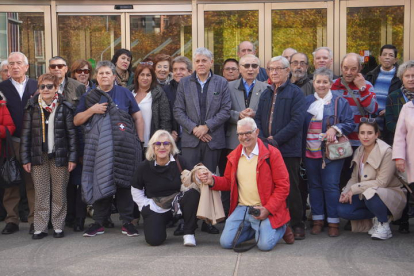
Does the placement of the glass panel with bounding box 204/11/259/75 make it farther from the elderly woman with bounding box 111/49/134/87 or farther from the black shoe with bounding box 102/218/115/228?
the black shoe with bounding box 102/218/115/228

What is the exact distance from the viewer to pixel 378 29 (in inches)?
440

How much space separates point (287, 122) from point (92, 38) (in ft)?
18.6

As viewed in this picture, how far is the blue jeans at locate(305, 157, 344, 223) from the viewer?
7.13 m

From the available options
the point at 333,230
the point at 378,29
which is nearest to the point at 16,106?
the point at 333,230

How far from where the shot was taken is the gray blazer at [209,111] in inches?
292

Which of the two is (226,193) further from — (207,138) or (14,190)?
(14,190)

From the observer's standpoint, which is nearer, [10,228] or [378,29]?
[10,228]

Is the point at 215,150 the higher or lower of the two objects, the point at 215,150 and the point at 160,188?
the higher

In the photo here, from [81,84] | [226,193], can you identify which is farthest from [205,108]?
[81,84]

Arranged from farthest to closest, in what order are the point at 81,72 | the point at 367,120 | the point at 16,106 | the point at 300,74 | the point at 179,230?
the point at 81,72
the point at 300,74
the point at 16,106
the point at 179,230
the point at 367,120

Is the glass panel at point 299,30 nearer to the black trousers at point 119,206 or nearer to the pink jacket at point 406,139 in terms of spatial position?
the pink jacket at point 406,139

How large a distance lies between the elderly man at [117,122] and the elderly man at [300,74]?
6.80ft

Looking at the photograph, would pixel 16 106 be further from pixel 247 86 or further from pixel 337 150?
pixel 337 150

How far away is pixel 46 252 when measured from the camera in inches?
256
